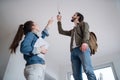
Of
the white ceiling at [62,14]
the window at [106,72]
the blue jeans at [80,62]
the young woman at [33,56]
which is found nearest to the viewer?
the young woman at [33,56]

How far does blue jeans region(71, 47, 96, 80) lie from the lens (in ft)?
3.94

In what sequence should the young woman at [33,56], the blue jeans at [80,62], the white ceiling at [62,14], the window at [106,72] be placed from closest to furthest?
the young woman at [33,56], the blue jeans at [80,62], the white ceiling at [62,14], the window at [106,72]

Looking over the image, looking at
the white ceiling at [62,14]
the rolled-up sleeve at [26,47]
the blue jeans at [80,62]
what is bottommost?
the blue jeans at [80,62]

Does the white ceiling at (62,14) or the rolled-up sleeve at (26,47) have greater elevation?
the white ceiling at (62,14)

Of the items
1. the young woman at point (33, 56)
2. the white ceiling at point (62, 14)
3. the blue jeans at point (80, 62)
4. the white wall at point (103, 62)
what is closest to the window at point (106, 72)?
the white wall at point (103, 62)

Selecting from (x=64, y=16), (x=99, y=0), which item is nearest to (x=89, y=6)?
(x=99, y=0)

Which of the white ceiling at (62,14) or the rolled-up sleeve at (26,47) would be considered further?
the white ceiling at (62,14)

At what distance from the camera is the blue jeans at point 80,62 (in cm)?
120

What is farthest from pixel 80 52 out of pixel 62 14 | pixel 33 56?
pixel 62 14

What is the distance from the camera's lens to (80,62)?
53.9 inches

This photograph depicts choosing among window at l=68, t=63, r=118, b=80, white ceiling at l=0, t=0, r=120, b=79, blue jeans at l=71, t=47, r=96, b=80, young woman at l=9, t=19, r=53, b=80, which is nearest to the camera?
young woman at l=9, t=19, r=53, b=80

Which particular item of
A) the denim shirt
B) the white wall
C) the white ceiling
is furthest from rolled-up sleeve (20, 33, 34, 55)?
the white wall

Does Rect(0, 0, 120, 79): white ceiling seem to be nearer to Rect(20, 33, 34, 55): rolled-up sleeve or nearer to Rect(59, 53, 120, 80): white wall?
Rect(59, 53, 120, 80): white wall

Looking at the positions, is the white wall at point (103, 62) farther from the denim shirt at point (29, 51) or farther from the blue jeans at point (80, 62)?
the denim shirt at point (29, 51)
